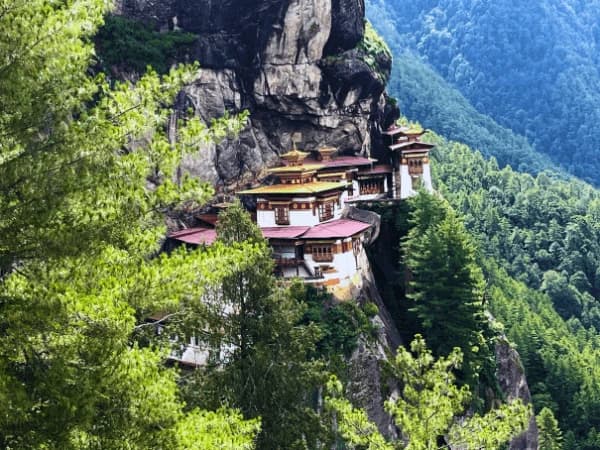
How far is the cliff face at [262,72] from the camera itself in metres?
46.2

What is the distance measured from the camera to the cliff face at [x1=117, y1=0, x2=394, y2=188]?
46188 mm

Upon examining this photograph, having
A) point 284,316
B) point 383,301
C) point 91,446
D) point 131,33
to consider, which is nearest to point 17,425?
point 91,446

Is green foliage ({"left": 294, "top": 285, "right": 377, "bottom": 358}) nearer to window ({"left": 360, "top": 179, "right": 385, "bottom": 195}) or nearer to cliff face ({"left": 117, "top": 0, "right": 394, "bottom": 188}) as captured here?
cliff face ({"left": 117, "top": 0, "right": 394, "bottom": 188})

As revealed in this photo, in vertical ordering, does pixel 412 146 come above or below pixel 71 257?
below

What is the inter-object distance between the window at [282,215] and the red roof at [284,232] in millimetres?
649

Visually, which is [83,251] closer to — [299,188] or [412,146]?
[299,188]

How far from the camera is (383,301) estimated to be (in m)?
43.4

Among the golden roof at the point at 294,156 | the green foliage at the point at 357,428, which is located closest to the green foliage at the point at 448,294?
the golden roof at the point at 294,156

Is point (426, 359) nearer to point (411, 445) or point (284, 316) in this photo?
point (411, 445)

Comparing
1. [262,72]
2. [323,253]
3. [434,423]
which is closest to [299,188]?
[323,253]

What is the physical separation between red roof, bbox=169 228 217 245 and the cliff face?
489 centimetres

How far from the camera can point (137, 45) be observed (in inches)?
1715

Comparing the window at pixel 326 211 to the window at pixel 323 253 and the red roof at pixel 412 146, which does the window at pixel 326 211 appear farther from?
the red roof at pixel 412 146

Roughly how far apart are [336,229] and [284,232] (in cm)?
296
